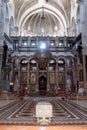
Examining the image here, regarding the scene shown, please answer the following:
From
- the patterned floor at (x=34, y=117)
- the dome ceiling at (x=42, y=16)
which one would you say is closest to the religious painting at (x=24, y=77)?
the dome ceiling at (x=42, y=16)

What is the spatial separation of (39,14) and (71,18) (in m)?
7.21

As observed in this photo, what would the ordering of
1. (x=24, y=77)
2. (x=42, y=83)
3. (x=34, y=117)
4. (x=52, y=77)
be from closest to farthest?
(x=34, y=117), (x=24, y=77), (x=52, y=77), (x=42, y=83)

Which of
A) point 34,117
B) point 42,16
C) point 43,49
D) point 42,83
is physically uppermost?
→ point 42,16

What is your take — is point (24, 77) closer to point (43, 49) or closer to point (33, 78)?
point (33, 78)

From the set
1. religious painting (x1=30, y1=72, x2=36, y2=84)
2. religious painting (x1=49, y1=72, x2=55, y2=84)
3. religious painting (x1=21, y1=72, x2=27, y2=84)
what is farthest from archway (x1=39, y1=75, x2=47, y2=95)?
religious painting (x1=21, y1=72, x2=27, y2=84)

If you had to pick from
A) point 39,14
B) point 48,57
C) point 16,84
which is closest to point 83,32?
point 48,57

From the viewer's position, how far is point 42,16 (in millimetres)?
30234

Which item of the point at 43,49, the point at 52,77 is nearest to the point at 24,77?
the point at 52,77

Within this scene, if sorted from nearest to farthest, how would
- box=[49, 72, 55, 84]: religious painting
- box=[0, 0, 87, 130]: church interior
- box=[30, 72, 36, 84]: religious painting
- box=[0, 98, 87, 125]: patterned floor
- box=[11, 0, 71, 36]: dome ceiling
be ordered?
box=[0, 98, 87, 125]: patterned floor
box=[0, 0, 87, 130]: church interior
box=[30, 72, 36, 84]: religious painting
box=[49, 72, 55, 84]: religious painting
box=[11, 0, 71, 36]: dome ceiling

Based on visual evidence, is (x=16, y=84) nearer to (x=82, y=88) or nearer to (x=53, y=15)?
(x=82, y=88)

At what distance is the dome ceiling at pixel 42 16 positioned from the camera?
28.0 metres

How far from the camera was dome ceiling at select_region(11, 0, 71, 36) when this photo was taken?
2795 centimetres

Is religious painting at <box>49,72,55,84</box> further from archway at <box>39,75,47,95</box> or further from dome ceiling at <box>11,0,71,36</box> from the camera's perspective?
dome ceiling at <box>11,0,71,36</box>

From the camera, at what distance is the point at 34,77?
80.4 feet
